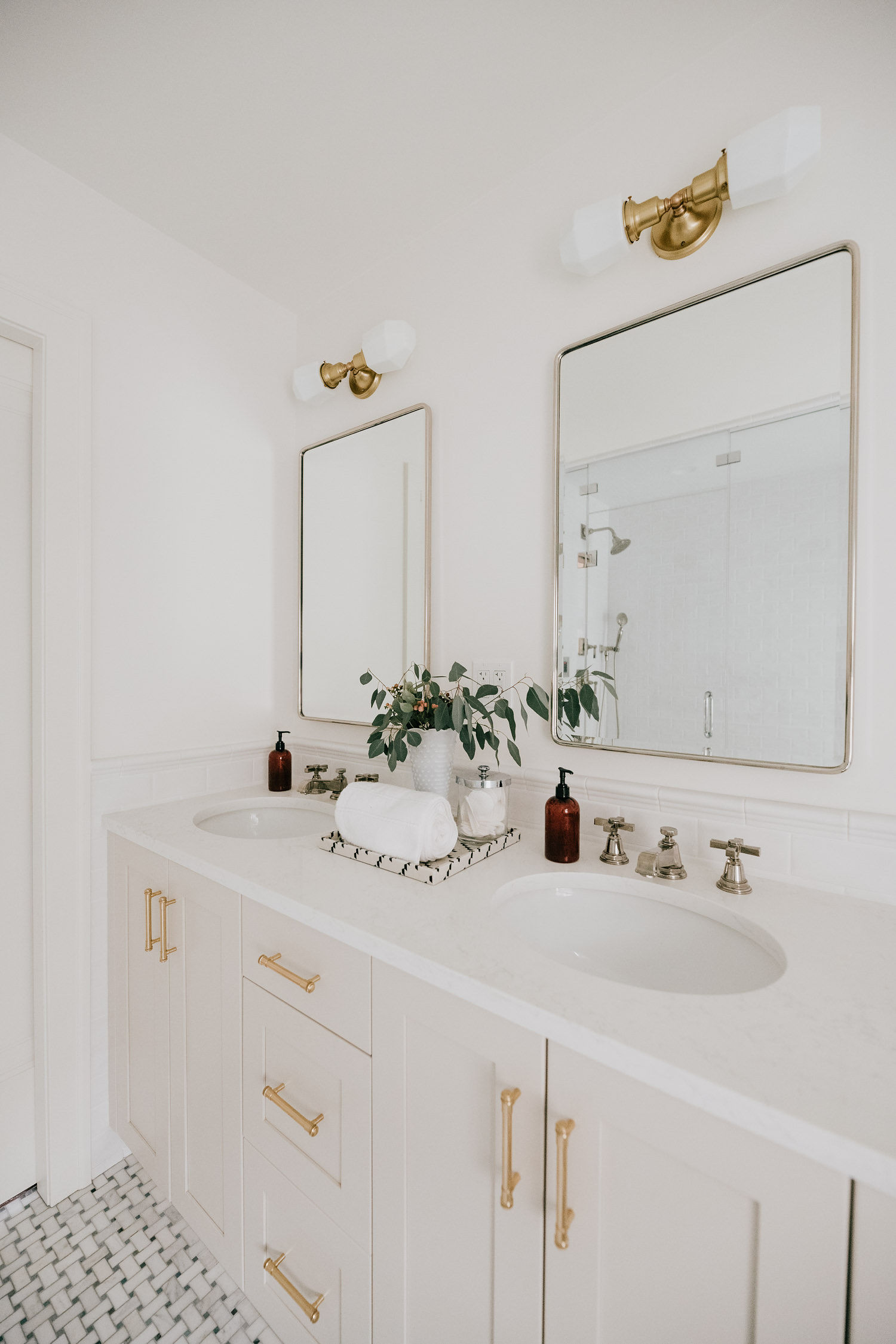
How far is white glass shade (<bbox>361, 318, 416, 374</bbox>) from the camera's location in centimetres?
154

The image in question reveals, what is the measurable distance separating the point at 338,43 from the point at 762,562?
4.08ft

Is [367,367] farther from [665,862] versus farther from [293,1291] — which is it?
[293,1291]

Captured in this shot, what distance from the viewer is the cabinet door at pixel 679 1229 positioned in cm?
52

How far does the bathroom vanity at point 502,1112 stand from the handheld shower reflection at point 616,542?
0.63 m

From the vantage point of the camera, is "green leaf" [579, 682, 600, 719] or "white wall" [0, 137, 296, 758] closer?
"green leaf" [579, 682, 600, 719]

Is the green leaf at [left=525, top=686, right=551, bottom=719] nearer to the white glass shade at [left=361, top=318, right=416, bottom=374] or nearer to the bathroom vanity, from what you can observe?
the bathroom vanity

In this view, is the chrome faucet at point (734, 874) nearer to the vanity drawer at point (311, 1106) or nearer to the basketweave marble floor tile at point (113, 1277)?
the vanity drawer at point (311, 1106)

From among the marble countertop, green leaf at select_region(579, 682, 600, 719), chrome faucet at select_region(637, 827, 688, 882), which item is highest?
green leaf at select_region(579, 682, 600, 719)

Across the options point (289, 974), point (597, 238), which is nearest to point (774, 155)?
point (597, 238)

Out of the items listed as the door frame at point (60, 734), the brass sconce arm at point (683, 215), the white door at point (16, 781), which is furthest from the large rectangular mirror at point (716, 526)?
the white door at point (16, 781)

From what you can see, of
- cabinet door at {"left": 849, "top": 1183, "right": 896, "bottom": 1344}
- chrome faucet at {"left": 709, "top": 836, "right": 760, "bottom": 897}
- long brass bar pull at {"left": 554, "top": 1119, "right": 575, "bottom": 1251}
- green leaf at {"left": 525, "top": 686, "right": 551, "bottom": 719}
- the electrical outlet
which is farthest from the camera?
the electrical outlet

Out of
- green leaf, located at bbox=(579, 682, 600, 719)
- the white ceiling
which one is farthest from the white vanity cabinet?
the white ceiling

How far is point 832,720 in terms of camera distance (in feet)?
3.24

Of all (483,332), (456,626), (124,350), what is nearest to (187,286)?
(124,350)
